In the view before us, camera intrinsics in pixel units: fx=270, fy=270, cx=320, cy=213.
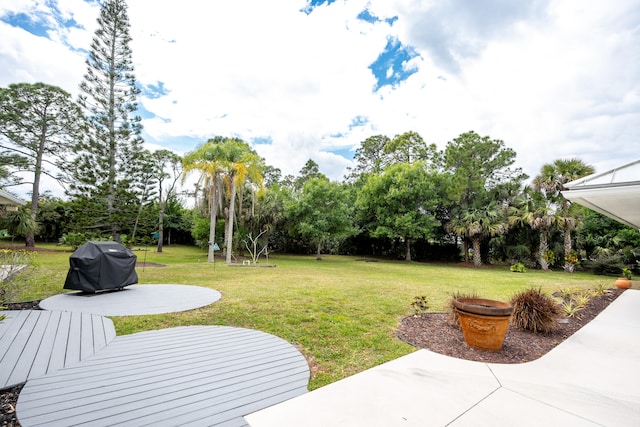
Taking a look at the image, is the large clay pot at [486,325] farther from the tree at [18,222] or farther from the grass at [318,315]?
the tree at [18,222]

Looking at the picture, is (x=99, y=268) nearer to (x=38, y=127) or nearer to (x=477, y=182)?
(x=38, y=127)

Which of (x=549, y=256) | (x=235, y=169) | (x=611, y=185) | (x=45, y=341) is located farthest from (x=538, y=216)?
(x=45, y=341)

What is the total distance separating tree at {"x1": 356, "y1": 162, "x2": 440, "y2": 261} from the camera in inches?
662

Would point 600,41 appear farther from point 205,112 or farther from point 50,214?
point 50,214

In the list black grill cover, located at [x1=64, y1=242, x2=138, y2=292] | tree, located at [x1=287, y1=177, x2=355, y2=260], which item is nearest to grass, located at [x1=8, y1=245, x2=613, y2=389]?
black grill cover, located at [x1=64, y1=242, x2=138, y2=292]

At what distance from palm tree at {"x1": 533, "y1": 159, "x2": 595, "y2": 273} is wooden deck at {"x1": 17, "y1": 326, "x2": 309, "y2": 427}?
1611 cm

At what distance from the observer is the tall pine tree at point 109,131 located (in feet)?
47.1

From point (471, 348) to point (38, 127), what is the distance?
25.1 m

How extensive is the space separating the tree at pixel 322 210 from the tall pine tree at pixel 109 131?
379 inches

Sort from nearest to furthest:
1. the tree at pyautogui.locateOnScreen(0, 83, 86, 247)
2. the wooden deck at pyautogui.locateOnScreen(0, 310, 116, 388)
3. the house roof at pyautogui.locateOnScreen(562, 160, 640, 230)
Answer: the wooden deck at pyautogui.locateOnScreen(0, 310, 116, 388)
the house roof at pyautogui.locateOnScreen(562, 160, 640, 230)
the tree at pyautogui.locateOnScreen(0, 83, 86, 247)

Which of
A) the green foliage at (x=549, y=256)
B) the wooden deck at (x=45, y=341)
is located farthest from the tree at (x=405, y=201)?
the wooden deck at (x=45, y=341)

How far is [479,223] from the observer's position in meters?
15.8

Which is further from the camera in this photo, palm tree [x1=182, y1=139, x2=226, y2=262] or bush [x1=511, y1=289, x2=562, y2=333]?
palm tree [x1=182, y1=139, x2=226, y2=262]

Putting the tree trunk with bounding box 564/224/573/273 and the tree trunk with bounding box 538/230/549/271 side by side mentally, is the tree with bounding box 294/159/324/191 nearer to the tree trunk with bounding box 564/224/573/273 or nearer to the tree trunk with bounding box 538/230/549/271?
the tree trunk with bounding box 538/230/549/271
